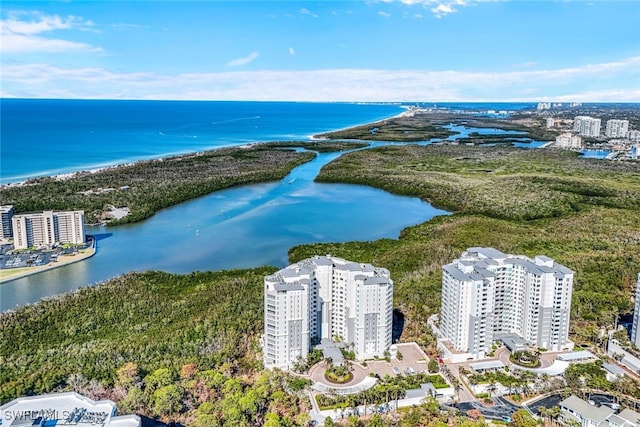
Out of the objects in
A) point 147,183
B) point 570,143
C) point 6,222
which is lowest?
point 6,222

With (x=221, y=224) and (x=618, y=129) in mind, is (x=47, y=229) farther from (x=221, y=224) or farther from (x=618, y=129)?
(x=618, y=129)

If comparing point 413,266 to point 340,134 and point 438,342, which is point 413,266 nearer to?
point 438,342

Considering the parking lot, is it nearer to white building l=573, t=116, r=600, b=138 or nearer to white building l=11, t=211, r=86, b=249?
white building l=11, t=211, r=86, b=249

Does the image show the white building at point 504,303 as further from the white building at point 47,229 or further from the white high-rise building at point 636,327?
the white building at point 47,229

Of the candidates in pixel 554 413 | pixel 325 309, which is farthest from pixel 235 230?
pixel 554 413

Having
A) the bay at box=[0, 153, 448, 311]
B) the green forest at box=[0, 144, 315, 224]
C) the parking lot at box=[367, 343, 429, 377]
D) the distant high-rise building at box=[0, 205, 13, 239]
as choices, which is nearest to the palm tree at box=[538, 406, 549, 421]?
the parking lot at box=[367, 343, 429, 377]
